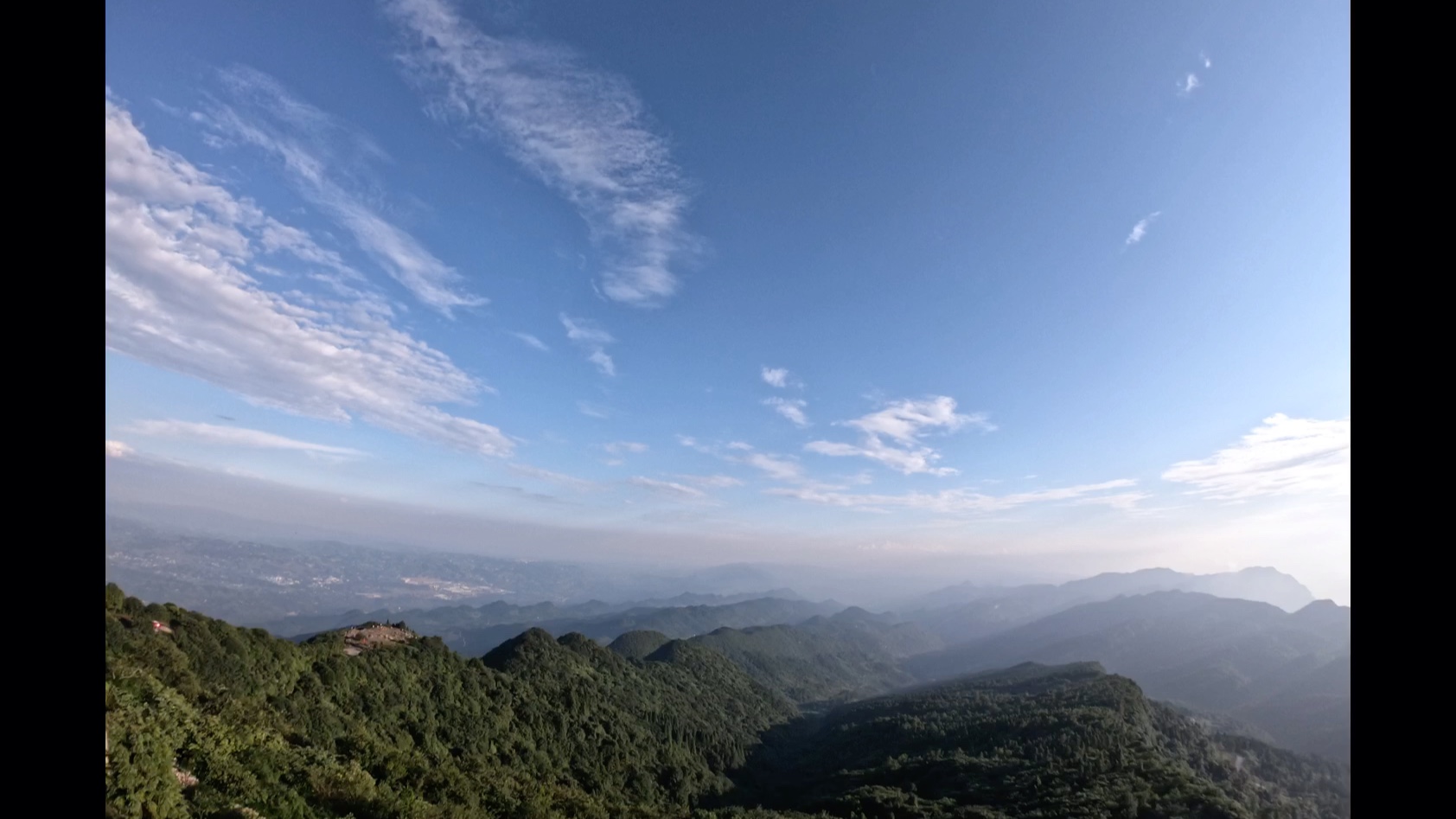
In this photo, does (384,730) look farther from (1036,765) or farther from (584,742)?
(1036,765)

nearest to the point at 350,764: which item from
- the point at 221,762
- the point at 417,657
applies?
the point at 221,762

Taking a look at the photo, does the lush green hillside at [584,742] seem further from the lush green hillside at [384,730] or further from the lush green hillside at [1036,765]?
the lush green hillside at [1036,765]

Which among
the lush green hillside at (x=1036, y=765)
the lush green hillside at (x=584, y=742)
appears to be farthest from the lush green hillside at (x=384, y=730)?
the lush green hillside at (x=1036, y=765)

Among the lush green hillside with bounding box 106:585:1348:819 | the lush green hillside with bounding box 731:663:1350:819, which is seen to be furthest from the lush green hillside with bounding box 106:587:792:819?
the lush green hillside with bounding box 731:663:1350:819

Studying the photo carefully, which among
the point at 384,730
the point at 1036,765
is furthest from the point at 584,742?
the point at 1036,765
